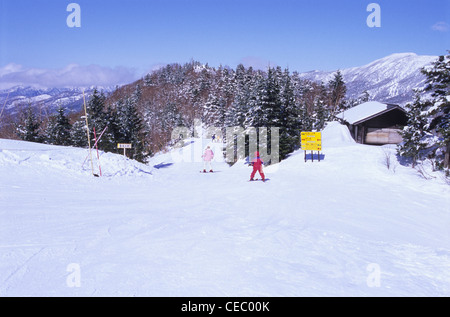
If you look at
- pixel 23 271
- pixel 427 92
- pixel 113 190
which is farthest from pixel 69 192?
pixel 427 92

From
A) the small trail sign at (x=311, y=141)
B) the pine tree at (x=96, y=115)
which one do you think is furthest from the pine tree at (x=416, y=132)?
the pine tree at (x=96, y=115)

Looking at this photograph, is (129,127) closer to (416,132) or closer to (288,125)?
(288,125)

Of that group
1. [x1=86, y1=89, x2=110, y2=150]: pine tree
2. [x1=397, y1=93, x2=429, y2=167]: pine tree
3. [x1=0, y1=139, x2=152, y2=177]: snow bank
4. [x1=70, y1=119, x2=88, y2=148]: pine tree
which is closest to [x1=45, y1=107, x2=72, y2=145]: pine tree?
[x1=70, y1=119, x2=88, y2=148]: pine tree

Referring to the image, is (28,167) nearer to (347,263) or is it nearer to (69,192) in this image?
(69,192)

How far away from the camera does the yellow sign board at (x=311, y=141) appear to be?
752 inches

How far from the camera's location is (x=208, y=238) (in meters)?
5.05

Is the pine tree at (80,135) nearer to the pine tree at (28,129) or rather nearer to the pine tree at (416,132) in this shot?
the pine tree at (28,129)

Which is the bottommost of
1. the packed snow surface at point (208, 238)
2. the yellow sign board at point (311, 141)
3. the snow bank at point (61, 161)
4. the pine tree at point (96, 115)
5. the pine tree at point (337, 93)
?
the packed snow surface at point (208, 238)

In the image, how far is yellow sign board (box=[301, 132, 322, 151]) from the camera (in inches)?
752

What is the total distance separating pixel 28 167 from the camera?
1002 centimetres

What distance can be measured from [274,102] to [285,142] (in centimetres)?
424

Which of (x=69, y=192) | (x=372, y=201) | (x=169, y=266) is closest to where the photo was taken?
(x=169, y=266)

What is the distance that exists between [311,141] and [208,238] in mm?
15869

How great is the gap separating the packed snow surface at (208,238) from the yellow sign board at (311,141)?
8262 millimetres
